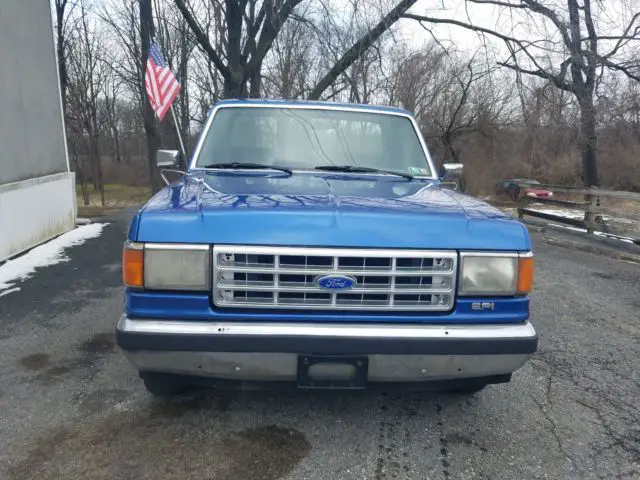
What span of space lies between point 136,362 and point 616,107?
1275cm

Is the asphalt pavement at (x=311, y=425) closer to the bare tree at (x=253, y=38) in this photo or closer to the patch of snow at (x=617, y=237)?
the patch of snow at (x=617, y=237)

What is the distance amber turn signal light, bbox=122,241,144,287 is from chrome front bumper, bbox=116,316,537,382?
0.65ft

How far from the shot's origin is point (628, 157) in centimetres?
2622

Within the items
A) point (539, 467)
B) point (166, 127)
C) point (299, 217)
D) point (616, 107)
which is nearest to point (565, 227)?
point (616, 107)

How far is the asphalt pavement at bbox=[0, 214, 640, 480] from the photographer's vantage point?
2.62 metres

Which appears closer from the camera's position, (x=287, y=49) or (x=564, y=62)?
(x=564, y=62)

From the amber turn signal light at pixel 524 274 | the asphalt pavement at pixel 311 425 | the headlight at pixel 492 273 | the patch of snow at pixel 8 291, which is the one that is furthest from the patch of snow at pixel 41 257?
the amber turn signal light at pixel 524 274

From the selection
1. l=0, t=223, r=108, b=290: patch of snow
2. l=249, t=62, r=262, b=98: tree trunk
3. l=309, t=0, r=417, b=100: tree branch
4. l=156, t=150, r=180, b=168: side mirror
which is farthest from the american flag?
l=156, t=150, r=180, b=168: side mirror

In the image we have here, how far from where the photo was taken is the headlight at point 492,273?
2539 mm

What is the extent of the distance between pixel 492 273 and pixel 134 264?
5.81 feet

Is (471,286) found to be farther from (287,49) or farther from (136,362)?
(287,49)

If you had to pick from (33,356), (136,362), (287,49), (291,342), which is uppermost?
(287,49)

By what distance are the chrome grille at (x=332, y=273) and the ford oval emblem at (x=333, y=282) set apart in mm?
16

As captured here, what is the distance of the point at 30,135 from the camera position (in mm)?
8141
